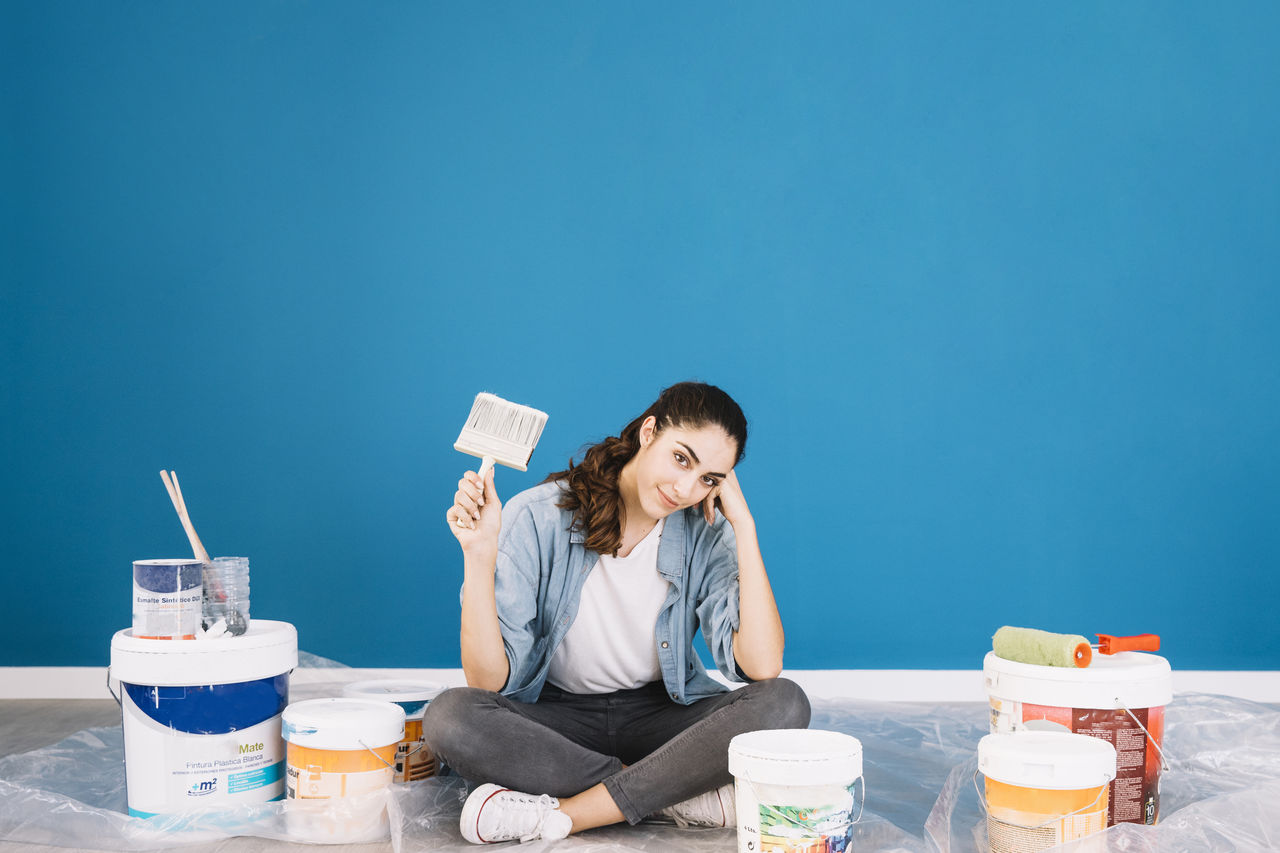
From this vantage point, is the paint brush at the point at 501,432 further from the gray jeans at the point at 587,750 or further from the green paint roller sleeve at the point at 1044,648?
the green paint roller sleeve at the point at 1044,648

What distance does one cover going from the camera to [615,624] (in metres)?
1.60

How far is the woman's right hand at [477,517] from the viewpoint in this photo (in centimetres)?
140

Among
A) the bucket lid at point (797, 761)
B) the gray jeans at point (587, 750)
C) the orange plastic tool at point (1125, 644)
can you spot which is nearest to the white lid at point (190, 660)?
the gray jeans at point (587, 750)

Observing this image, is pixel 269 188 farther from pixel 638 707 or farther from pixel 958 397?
pixel 958 397

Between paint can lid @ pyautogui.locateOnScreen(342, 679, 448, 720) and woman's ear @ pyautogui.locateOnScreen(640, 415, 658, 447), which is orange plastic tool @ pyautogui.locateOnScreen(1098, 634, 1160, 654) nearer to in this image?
woman's ear @ pyautogui.locateOnScreen(640, 415, 658, 447)

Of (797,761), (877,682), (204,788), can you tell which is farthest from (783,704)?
(877,682)

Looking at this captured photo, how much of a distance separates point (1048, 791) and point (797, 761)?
1.02 feet

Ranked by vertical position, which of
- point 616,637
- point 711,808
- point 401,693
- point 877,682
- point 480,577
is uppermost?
point 480,577

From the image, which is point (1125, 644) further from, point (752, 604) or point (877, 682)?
point (877, 682)

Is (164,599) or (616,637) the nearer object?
(164,599)

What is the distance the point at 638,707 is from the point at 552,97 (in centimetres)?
149

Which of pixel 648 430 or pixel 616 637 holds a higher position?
pixel 648 430

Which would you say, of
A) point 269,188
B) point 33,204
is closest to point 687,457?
point 269,188

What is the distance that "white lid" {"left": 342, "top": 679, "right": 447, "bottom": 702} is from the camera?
163cm
